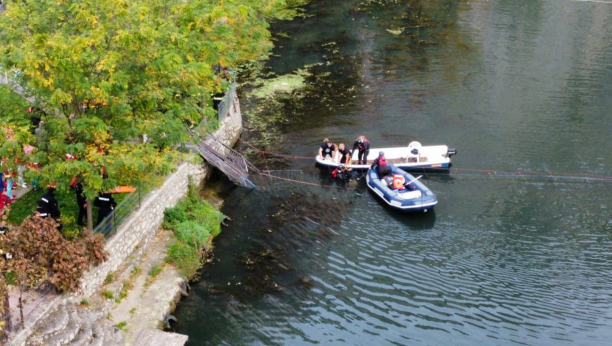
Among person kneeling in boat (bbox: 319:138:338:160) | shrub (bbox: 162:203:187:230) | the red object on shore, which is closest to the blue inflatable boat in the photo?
person kneeling in boat (bbox: 319:138:338:160)

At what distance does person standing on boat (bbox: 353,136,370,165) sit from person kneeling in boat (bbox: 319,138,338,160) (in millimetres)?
946

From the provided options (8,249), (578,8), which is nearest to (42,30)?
(8,249)

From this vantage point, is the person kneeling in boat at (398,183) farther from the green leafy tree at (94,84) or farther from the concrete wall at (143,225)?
the green leafy tree at (94,84)

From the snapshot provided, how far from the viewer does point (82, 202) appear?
2077 centimetres

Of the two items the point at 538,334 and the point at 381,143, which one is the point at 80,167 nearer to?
the point at 538,334

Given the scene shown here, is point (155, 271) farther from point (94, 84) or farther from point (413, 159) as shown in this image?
point (413, 159)

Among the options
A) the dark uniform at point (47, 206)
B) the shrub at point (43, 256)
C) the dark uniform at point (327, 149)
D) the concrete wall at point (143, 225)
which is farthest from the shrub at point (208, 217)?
the shrub at point (43, 256)

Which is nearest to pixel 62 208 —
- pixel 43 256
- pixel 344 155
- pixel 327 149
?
pixel 43 256

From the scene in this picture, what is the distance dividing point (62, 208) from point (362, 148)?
1244 centimetres

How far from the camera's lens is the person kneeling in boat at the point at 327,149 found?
2902 centimetres

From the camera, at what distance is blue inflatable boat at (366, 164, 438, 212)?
83.9 feet

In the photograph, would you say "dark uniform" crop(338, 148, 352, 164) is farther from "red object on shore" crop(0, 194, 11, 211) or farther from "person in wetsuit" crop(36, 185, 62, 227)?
"red object on shore" crop(0, 194, 11, 211)

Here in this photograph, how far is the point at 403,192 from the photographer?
26688 millimetres

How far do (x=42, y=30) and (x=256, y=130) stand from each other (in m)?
14.7
